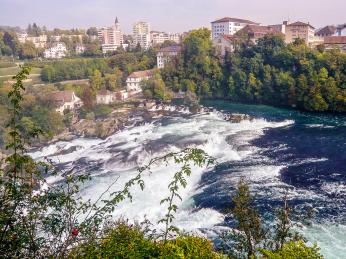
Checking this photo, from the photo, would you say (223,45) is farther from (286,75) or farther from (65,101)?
(65,101)

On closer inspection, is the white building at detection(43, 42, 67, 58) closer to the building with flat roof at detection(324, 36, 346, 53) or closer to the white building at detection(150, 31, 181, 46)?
the white building at detection(150, 31, 181, 46)

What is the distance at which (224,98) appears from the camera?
47875mm

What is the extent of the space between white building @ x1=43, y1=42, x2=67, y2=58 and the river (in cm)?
4850

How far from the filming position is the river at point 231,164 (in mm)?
16609

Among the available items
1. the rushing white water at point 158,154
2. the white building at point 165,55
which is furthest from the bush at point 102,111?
the white building at point 165,55

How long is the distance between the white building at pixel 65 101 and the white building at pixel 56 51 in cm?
3871

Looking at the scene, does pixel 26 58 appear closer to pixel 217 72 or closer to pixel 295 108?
pixel 217 72

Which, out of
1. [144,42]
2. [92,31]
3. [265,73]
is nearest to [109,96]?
[265,73]

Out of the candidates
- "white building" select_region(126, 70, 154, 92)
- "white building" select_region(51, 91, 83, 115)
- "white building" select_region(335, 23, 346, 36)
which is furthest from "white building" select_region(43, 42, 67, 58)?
"white building" select_region(335, 23, 346, 36)

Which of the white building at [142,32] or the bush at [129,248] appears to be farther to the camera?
the white building at [142,32]

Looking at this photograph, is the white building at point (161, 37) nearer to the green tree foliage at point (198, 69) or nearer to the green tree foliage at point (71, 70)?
the green tree foliage at point (71, 70)

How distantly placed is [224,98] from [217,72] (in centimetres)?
475

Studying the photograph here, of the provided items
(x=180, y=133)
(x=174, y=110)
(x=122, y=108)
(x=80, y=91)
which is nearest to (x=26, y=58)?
(x=80, y=91)

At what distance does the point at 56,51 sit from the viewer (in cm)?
7856
